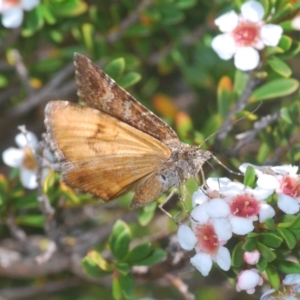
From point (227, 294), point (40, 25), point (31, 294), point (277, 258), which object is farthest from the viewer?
point (227, 294)

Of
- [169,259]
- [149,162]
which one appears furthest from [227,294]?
[149,162]

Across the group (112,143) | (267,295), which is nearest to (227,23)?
(112,143)

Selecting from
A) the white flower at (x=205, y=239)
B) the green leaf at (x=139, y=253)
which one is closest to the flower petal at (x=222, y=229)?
the white flower at (x=205, y=239)

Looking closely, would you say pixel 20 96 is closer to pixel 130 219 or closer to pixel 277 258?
pixel 130 219

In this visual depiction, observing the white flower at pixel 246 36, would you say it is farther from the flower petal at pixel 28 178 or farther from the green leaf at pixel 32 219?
the green leaf at pixel 32 219

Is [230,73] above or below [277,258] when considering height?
above

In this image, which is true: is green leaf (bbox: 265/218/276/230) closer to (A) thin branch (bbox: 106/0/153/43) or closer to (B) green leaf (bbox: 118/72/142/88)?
(B) green leaf (bbox: 118/72/142/88)
